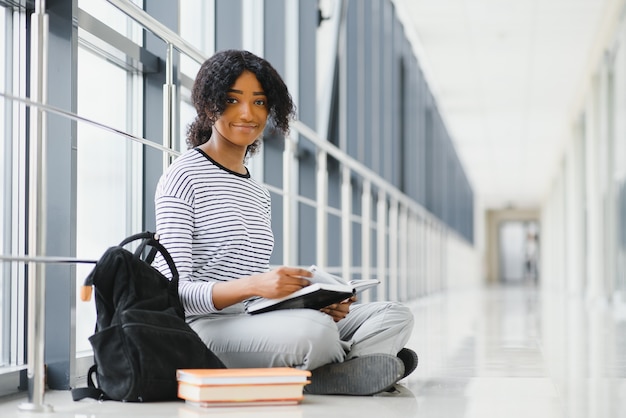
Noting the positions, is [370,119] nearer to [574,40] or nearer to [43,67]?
[574,40]

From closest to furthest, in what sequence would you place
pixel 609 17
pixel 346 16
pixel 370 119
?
pixel 346 16, pixel 370 119, pixel 609 17

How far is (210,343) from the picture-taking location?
136cm

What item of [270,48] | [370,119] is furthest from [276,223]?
[370,119]

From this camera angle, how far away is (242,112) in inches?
54.8

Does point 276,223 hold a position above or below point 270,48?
below

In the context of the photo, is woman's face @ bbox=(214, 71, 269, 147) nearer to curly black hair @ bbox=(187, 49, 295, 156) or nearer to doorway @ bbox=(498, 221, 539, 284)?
curly black hair @ bbox=(187, 49, 295, 156)

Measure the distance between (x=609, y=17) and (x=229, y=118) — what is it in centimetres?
482

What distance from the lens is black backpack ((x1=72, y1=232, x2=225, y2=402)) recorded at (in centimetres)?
119

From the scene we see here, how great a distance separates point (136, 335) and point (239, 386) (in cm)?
15

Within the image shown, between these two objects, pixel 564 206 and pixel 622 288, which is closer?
pixel 622 288

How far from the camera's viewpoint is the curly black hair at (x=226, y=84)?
138cm

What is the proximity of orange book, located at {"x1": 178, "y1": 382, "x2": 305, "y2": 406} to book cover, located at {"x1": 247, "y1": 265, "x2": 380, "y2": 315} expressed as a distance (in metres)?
0.12

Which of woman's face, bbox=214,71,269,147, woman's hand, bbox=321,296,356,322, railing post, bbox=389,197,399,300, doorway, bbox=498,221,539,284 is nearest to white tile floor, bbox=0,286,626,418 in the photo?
woman's hand, bbox=321,296,356,322

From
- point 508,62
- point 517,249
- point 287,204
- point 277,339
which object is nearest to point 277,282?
point 277,339
